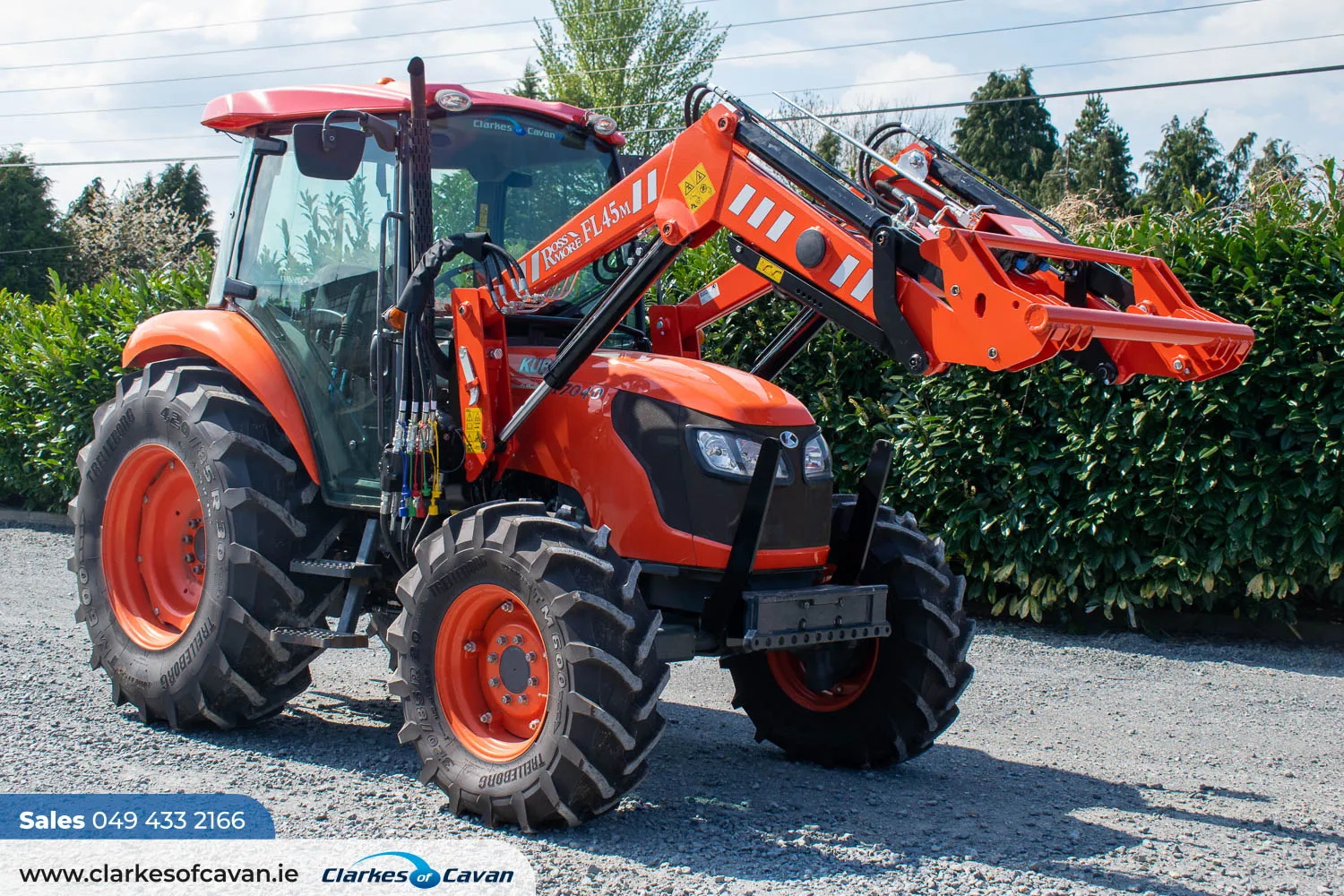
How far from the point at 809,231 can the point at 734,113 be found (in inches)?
20.9

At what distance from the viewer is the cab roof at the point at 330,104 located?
497cm

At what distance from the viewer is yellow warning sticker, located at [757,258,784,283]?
14.2 feet

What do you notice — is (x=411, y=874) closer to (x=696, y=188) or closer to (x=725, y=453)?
(x=725, y=453)

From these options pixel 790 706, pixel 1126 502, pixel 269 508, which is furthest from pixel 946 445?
pixel 269 508

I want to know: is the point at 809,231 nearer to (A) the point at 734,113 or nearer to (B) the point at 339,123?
(A) the point at 734,113

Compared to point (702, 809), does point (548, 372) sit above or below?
above

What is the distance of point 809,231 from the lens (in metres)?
4.16

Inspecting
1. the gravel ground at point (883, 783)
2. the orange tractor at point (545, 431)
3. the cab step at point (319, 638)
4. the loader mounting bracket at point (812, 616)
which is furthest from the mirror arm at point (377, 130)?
the gravel ground at point (883, 783)

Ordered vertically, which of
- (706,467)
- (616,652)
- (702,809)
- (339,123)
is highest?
(339,123)

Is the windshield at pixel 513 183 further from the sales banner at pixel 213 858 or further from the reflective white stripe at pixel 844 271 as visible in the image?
the sales banner at pixel 213 858

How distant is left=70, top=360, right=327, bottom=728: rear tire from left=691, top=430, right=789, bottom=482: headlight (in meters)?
1.79

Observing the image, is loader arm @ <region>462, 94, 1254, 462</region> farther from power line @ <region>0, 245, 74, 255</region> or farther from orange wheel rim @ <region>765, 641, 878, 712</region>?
power line @ <region>0, 245, 74, 255</region>

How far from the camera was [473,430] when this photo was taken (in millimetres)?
4680

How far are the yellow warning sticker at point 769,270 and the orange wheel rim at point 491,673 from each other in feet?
4.67
